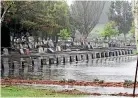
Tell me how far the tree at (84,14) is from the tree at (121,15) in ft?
55.0

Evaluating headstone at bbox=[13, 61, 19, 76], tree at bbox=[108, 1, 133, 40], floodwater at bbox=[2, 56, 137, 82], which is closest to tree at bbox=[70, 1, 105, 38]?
tree at bbox=[108, 1, 133, 40]

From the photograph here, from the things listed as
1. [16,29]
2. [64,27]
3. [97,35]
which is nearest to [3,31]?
[16,29]

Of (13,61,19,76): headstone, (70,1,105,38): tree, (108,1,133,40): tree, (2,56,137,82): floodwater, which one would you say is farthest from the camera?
(108,1,133,40): tree

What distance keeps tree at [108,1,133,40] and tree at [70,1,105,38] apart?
660 inches

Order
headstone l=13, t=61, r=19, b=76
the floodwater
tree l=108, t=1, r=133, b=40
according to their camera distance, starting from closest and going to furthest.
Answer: the floodwater
headstone l=13, t=61, r=19, b=76
tree l=108, t=1, r=133, b=40

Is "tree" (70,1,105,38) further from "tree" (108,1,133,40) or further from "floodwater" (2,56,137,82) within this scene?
"floodwater" (2,56,137,82)

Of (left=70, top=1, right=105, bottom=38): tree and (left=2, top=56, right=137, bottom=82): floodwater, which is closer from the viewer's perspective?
(left=2, top=56, right=137, bottom=82): floodwater

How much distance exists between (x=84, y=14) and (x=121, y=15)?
24.4 meters

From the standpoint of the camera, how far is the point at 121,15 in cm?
11469

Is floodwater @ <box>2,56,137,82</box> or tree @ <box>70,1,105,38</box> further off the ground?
Result: tree @ <box>70,1,105,38</box>

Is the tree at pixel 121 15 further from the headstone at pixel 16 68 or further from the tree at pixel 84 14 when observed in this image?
the headstone at pixel 16 68

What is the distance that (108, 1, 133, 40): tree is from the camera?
111 metres

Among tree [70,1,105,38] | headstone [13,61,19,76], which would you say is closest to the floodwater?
headstone [13,61,19,76]

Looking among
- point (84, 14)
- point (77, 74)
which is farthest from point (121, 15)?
point (77, 74)
